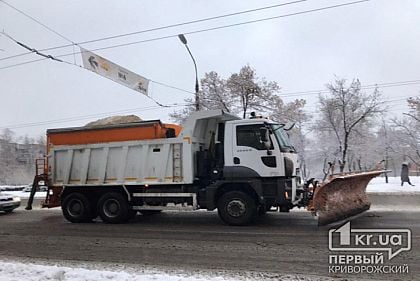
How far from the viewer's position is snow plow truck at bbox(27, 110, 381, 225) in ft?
34.2

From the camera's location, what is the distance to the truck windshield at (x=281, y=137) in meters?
10.7

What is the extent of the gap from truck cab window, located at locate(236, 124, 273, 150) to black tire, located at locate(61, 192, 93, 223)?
5129 mm

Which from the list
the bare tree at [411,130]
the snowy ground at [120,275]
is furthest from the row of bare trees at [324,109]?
the snowy ground at [120,275]

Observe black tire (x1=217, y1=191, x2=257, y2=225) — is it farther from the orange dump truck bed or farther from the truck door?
the orange dump truck bed

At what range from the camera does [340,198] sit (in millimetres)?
10234

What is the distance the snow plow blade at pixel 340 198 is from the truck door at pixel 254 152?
4.23ft

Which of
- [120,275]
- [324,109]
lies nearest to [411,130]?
[324,109]

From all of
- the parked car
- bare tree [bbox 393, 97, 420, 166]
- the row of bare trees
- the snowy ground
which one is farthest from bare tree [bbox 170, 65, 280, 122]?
the snowy ground

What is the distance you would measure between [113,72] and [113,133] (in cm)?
446

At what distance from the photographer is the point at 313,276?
603 centimetres

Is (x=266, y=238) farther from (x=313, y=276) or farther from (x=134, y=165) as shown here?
(x=134, y=165)

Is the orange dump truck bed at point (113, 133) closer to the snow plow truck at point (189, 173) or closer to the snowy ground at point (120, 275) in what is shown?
the snow plow truck at point (189, 173)

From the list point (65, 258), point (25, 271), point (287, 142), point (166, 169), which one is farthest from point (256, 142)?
point (25, 271)

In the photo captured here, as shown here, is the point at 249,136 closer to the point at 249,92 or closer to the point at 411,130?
the point at 249,92
